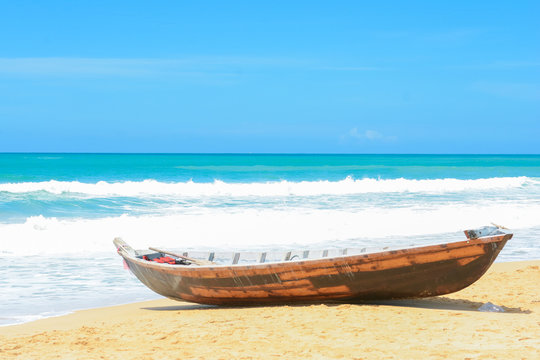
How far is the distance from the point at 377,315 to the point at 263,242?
753 centimetres

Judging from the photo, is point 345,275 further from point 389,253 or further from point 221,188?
point 221,188

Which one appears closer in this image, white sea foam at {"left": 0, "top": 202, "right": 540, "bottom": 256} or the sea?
the sea

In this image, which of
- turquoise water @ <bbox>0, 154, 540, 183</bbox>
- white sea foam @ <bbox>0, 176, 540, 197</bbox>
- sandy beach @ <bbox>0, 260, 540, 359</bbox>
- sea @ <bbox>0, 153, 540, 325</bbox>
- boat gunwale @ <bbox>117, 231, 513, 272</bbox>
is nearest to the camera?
sandy beach @ <bbox>0, 260, 540, 359</bbox>

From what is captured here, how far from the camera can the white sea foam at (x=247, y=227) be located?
13641 mm

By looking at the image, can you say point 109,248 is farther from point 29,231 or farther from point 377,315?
point 377,315

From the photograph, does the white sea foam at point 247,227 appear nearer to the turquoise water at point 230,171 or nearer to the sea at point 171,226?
the sea at point 171,226

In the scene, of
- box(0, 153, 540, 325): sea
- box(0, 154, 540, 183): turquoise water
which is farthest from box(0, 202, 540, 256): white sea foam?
box(0, 154, 540, 183): turquoise water

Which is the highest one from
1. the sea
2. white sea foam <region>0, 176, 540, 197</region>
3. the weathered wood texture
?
the weathered wood texture

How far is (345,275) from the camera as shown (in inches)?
264

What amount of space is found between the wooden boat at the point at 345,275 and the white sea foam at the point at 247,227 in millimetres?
5921

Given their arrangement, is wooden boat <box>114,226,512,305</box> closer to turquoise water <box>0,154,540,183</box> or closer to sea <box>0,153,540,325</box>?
sea <box>0,153,540,325</box>

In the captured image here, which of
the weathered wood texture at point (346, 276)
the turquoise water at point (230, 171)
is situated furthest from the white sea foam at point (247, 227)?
the turquoise water at point (230, 171)

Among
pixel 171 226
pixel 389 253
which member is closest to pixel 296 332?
pixel 389 253

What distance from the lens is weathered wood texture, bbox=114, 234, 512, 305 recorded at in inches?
253
